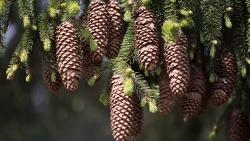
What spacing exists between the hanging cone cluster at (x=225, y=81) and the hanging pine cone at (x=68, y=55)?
1.73ft

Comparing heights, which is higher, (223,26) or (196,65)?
(223,26)

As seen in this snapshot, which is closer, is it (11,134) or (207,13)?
(207,13)

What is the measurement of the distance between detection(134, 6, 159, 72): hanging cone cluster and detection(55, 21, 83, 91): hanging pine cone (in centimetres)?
21

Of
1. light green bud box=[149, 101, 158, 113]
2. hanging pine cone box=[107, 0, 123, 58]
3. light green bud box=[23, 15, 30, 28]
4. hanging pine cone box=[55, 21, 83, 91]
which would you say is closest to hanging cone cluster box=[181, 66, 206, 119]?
light green bud box=[149, 101, 158, 113]

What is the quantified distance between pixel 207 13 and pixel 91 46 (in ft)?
1.58

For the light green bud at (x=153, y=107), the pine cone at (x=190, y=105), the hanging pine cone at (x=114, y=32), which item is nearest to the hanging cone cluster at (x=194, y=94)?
the pine cone at (x=190, y=105)

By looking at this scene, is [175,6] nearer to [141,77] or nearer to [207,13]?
[207,13]

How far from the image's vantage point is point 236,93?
2301mm

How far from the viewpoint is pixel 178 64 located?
1.50m

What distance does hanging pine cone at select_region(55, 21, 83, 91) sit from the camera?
150 cm

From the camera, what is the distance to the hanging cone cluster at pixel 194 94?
1.62m

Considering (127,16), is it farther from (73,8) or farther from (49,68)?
(49,68)

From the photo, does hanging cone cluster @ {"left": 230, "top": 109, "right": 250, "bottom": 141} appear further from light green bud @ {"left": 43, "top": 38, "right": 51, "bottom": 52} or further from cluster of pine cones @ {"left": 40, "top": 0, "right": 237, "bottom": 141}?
light green bud @ {"left": 43, "top": 38, "right": 51, "bottom": 52}

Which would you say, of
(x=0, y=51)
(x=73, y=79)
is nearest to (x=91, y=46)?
(x=73, y=79)
